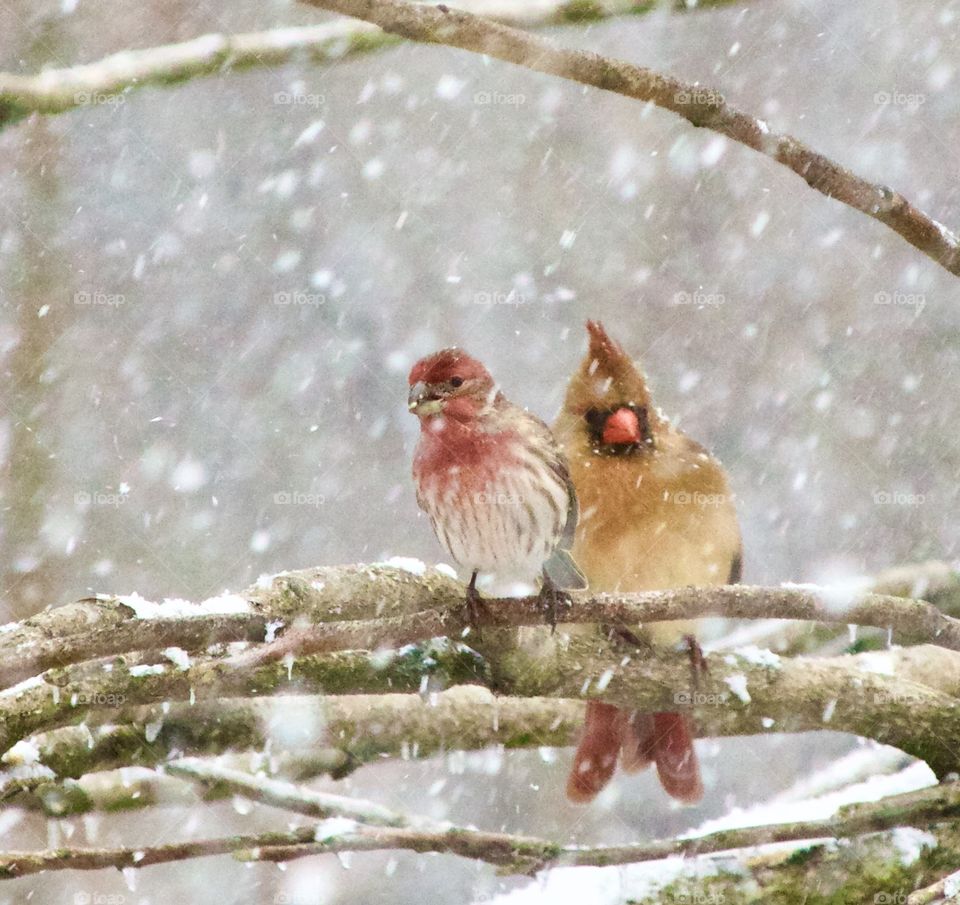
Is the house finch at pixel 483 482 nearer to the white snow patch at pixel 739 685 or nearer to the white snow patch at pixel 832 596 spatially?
the white snow patch at pixel 739 685

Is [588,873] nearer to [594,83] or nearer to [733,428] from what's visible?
[594,83]

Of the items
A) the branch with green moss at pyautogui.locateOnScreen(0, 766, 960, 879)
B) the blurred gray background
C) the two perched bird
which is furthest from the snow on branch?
the blurred gray background

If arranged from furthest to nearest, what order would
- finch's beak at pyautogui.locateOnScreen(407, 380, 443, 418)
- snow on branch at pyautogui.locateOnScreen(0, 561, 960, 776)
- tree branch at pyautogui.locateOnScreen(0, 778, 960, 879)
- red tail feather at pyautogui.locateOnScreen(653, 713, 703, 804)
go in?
red tail feather at pyautogui.locateOnScreen(653, 713, 703, 804) < finch's beak at pyautogui.locateOnScreen(407, 380, 443, 418) < tree branch at pyautogui.locateOnScreen(0, 778, 960, 879) < snow on branch at pyautogui.locateOnScreen(0, 561, 960, 776)

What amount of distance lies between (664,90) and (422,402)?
3.21 feet

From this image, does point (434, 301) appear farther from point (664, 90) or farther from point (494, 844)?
point (494, 844)

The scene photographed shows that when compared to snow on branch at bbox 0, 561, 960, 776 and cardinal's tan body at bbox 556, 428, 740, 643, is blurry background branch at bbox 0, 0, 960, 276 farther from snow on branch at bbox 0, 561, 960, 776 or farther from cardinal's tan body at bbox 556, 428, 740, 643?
cardinal's tan body at bbox 556, 428, 740, 643

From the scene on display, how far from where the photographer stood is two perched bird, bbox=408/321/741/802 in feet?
11.7

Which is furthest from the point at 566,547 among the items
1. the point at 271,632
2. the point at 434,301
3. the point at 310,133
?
the point at 310,133

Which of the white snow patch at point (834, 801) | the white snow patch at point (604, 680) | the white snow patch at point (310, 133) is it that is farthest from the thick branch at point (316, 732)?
the white snow patch at point (310, 133)

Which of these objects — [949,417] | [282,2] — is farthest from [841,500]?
[282,2]

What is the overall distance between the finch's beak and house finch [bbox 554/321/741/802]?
82 cm

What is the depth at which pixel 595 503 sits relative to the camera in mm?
4172

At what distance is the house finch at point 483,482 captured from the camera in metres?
3.54

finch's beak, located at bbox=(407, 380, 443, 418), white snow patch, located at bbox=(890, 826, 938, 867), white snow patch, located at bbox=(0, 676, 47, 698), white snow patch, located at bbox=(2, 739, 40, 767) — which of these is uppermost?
finch's beak, located at bbox=(407, 380, 443, 418)
